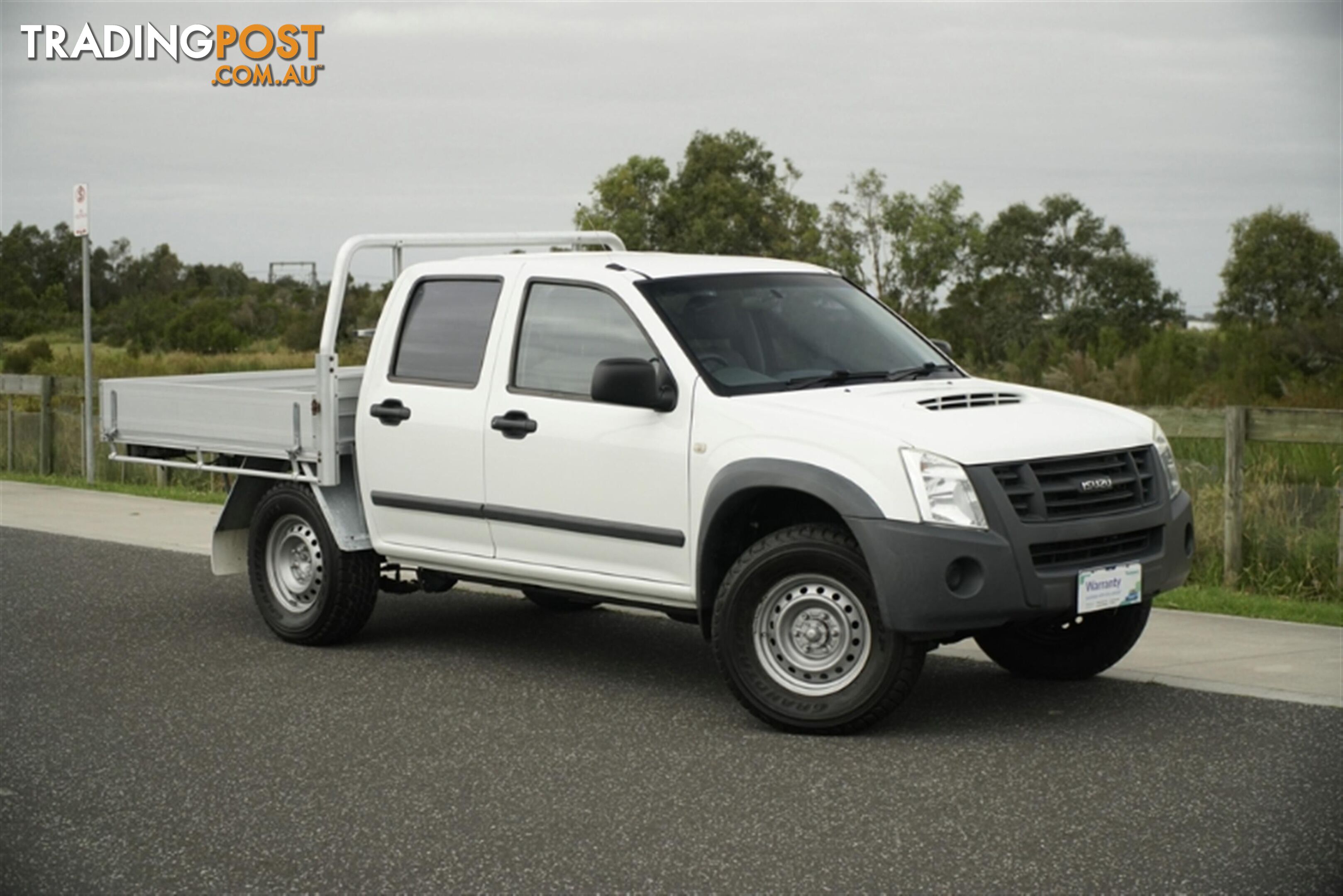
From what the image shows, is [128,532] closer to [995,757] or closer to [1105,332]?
[995,757]

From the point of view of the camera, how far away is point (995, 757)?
734 cm

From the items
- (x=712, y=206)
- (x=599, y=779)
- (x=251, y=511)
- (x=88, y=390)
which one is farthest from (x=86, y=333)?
(x=712, y=206)

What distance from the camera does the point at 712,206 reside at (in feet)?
204

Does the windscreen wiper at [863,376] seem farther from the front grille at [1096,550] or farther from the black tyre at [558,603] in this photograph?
the black tyre at [558,603]

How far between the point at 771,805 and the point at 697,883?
3.09 feet

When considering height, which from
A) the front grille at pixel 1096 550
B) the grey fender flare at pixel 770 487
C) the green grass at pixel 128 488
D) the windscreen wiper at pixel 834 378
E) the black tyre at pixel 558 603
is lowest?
the black tyre at pixel 558 603

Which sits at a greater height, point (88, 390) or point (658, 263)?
point (658, 263)

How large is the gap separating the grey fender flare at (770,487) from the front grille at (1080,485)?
58 cm

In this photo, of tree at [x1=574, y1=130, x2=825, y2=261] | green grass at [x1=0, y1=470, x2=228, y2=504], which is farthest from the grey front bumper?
tree at [x1=574, y1=130, x2=825, y2=261]

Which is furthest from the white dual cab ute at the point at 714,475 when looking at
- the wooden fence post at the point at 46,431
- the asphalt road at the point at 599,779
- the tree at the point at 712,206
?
the tree at the point at 712,206

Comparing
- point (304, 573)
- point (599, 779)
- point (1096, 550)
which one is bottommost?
point (599, 779)

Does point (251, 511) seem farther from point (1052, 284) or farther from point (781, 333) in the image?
point (1052, 284)

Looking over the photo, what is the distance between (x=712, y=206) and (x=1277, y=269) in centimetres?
1937

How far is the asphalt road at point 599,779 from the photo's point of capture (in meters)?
5.91
